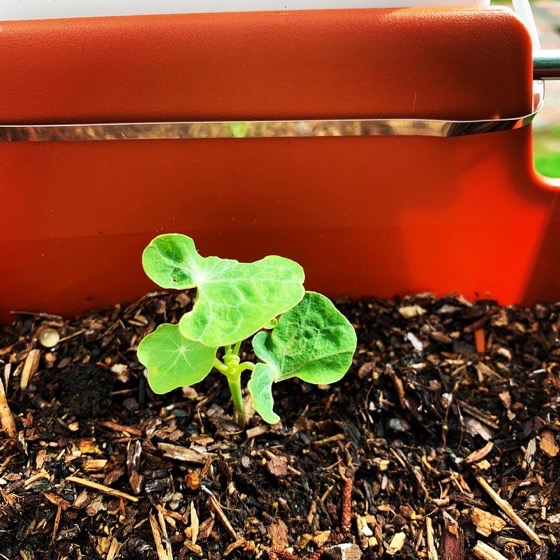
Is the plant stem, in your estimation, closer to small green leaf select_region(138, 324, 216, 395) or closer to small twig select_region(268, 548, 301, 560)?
small green leaf select_region(138, 324, 216, 395)

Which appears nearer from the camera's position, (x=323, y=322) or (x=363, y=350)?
(x=323, y=322)

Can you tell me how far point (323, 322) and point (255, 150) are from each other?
0.33 metres

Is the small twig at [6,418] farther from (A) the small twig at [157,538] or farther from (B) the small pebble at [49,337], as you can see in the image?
(A) the small twig at [157,538]

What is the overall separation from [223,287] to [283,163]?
32 centimetres

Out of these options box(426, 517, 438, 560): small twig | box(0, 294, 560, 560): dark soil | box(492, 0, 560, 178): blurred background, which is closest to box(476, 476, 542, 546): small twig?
box(0, 294, 560, 560): dark soil

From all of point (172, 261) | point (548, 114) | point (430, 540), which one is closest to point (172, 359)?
point (172, 261)

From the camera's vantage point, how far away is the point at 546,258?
128cm

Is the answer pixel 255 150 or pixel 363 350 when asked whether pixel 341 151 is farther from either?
pixel 363 350

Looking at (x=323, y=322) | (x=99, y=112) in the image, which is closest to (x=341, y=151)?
(x=323, y=322)

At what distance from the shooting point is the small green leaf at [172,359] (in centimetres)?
97

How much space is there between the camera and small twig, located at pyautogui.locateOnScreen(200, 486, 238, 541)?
101 centimetres

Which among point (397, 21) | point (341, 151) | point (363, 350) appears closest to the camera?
point (397, 21)

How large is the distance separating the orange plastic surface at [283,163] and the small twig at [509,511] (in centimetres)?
42

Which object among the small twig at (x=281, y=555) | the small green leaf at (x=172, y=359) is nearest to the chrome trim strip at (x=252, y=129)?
the small green leaf at (x=172, y=359)
